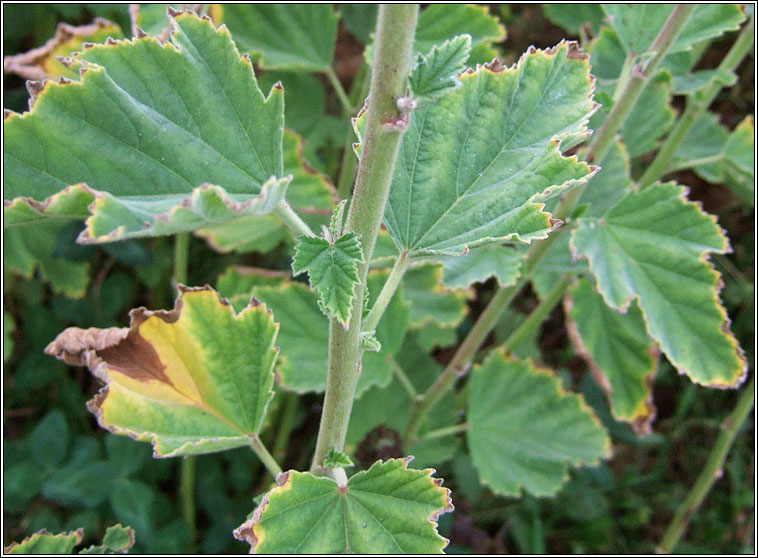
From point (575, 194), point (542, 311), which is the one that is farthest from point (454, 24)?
point (542, 311)

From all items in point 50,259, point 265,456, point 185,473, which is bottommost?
point 185,473

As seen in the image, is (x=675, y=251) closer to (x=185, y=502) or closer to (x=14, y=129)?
(x=14, y=129)

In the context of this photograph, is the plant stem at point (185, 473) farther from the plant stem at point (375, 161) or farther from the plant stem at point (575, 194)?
the plant stem at point (375, 161)

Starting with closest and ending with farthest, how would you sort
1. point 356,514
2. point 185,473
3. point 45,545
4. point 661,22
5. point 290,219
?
point 290,219, point 356,514, point 45,545, point 661,22, point 185,473

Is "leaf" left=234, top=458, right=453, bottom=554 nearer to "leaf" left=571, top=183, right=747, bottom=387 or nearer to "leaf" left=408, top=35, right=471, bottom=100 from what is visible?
"leaf" left=408, top=35, right=471, bottom=100

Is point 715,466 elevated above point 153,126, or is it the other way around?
point 153,126

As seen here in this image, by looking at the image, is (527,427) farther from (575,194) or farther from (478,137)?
(478,137)

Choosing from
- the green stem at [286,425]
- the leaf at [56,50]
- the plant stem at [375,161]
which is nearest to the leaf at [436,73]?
the plant stem at [375,161]
